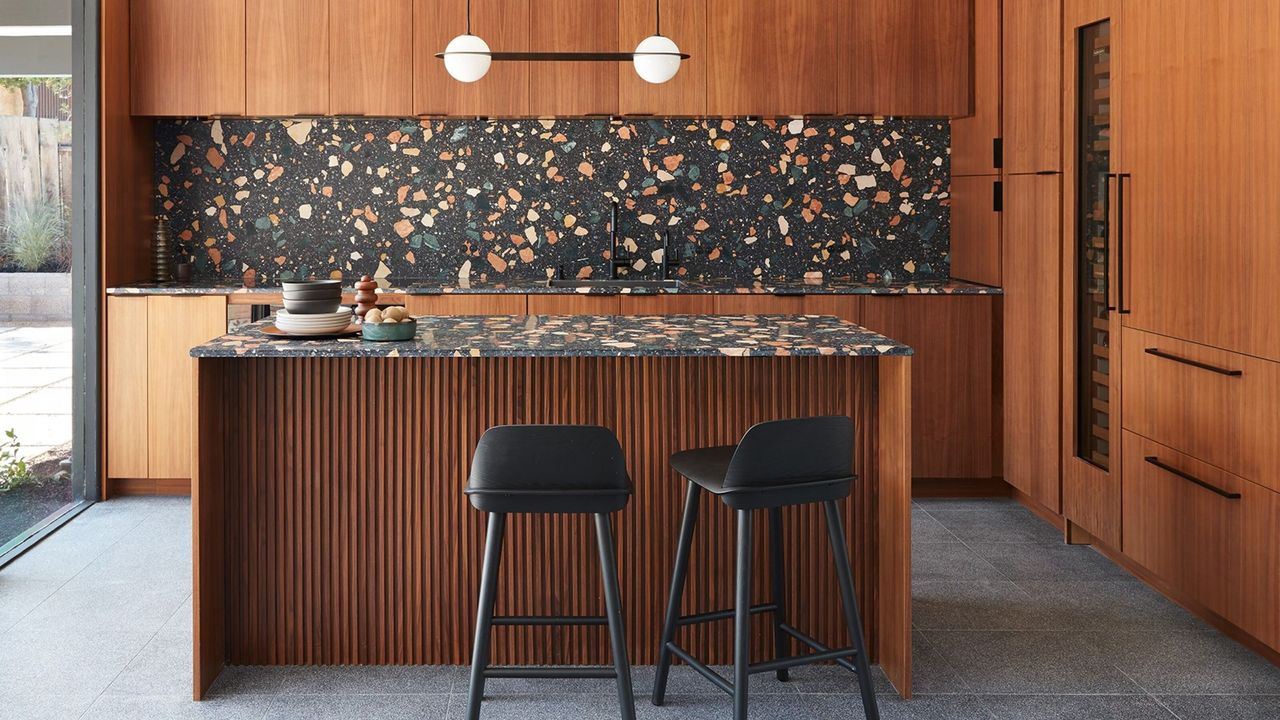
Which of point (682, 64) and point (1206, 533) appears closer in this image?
point (1206, 533)

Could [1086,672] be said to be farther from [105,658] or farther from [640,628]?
[105,658]

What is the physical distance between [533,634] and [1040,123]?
291cm

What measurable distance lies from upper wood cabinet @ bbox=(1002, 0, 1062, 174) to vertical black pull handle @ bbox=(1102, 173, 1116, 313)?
0.40 meters

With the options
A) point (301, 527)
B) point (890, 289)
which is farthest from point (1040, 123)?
point (301, 527)

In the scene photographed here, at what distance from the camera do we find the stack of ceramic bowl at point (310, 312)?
3.07m

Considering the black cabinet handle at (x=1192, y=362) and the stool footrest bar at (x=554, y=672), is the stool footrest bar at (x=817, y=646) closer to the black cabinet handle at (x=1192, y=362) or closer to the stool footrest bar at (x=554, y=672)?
the stool footrest bar at (x=554, y=672)

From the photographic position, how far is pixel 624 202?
5.78m

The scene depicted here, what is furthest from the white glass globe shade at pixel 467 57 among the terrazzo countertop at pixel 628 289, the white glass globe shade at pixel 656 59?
the terrazzo countertop at pixel 628 289

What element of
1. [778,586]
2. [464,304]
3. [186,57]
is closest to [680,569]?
[778,586]

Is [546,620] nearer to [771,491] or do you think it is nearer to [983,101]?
[771,491]

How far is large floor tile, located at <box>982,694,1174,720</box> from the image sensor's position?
294 centimetres

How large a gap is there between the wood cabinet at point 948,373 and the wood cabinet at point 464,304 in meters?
1.55

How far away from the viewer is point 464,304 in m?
5.20

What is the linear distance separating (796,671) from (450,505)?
1.06m
